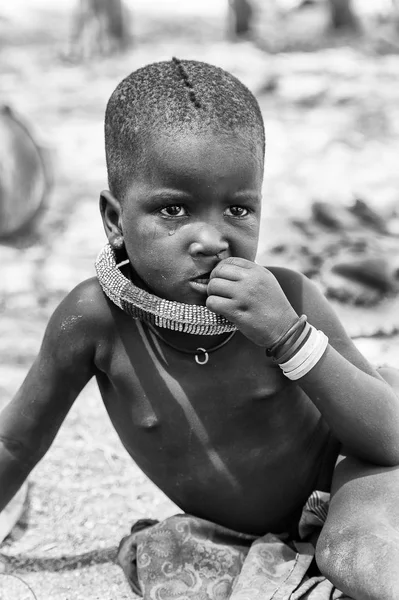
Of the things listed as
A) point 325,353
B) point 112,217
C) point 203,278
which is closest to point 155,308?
point 203,278

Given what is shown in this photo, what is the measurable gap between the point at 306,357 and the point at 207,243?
0.98 feet

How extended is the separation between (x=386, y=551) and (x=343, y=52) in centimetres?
554

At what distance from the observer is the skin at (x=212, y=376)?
1.71 metres

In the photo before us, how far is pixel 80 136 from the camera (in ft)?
17.9

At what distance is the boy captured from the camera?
1.71 meters

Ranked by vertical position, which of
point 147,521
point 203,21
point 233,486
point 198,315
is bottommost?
point 203,21

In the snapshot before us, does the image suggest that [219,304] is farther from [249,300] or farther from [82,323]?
[82,323]

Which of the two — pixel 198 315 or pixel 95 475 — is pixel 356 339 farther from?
pixel 198 315

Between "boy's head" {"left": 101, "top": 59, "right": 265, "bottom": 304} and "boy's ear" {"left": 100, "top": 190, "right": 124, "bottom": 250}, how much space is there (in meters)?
0.04

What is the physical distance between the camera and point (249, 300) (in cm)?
168

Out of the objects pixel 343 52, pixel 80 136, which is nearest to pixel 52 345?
pixel 80 136

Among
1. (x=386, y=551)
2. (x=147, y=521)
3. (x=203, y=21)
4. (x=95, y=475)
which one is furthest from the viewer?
(x=203, y=21)

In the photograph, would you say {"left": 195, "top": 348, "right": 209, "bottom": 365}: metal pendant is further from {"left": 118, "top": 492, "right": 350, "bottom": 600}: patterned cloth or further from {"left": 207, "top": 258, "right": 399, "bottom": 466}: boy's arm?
{"left": 118, "top": 492, "right": 350, "bottom": 600}: patterned cloth

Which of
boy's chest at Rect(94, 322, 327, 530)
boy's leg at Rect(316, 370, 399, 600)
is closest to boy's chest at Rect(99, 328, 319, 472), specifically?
Result: boy's chest at Rect(94, 322, 327, 530)
